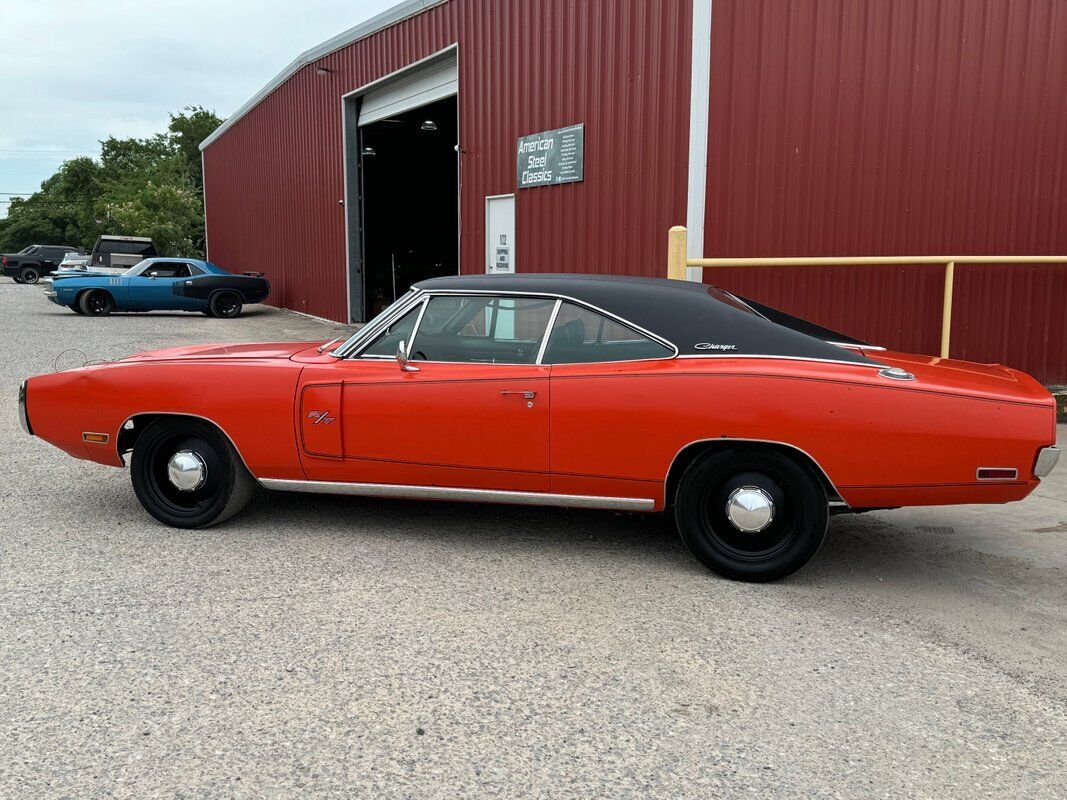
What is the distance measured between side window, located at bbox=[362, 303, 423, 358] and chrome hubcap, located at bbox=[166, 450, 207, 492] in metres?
1.00

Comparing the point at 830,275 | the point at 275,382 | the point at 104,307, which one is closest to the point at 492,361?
the point at 275,382

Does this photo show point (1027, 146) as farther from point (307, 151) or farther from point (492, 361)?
point (307, 151)

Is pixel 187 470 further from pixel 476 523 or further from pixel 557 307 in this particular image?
Answer: pixel 557 307

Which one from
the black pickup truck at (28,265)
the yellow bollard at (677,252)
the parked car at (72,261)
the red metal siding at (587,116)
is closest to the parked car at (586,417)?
the yellow bollard at (677,252)

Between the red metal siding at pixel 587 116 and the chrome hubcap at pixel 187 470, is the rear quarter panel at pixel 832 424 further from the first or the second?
the red metal siding at pixel 587 116

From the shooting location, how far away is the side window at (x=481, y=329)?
165 inches

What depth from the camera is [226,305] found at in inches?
771

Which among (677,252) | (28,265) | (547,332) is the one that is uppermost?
(677,252)

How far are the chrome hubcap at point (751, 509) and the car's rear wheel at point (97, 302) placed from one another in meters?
18.0

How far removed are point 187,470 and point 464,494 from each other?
1416 millimetres

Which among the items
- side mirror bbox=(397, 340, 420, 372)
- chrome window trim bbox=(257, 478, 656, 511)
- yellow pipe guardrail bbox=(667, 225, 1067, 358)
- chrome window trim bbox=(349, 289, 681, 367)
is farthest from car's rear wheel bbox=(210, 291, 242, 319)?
side mirror bbox=(397, 340, 420, 372)

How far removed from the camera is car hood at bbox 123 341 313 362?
15.1ft

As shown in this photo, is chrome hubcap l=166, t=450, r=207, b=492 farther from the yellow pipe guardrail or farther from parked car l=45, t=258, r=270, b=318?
parked car l=45, t=258, r=270, b=318

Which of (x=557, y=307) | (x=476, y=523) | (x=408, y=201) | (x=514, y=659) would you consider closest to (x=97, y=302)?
(x=408, y=201)
